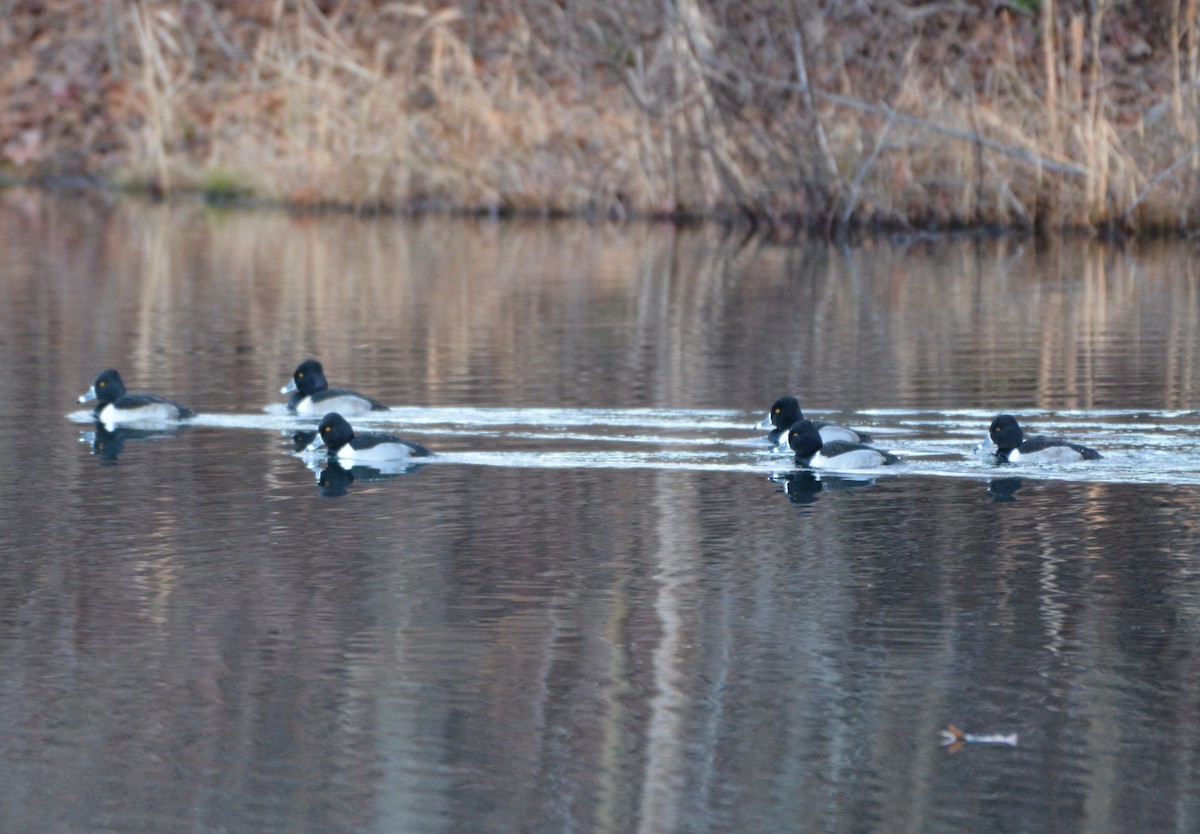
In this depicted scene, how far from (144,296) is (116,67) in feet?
75.9

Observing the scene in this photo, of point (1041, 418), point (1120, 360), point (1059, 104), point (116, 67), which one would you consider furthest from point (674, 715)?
point (116, 67)

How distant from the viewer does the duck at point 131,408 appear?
1179 centimetres

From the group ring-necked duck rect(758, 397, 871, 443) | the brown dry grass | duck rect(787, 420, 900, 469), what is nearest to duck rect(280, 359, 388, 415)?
ring-necked duck rect(758, 397, 871, 443)

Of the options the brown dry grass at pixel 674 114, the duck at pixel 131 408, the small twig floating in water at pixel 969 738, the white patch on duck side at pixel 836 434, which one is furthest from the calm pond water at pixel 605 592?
the brown dry grass at pixel 674 114

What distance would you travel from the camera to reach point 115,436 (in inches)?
456

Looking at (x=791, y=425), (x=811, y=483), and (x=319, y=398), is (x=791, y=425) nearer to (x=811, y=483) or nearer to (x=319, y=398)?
(x=811, y=483)

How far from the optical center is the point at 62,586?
7.71 metres

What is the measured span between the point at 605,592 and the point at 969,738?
1996 mm

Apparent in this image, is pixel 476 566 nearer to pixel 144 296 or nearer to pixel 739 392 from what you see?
pixel 739 392

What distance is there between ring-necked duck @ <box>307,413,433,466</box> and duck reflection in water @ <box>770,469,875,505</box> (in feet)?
5.91

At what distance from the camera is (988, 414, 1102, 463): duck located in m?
10.2

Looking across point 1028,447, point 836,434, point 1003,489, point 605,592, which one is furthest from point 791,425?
point 605,592

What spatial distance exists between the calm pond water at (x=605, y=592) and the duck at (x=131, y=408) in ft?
0.48

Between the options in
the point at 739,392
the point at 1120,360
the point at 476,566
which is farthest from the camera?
the point at 1120,360
